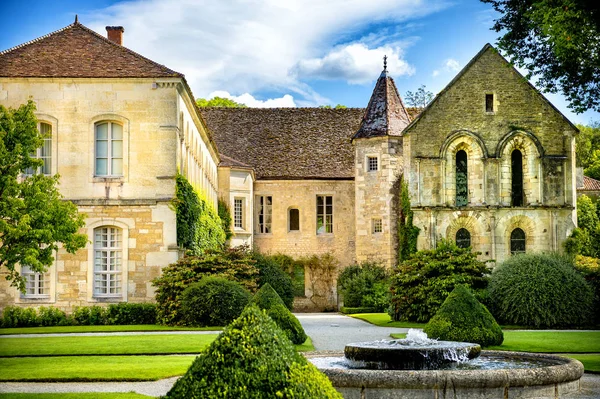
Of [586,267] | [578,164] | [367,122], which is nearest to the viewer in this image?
[586,267]

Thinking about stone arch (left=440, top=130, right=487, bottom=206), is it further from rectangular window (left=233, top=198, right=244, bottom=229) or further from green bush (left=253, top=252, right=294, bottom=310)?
rectangular window (left=233, top=198, right=244, bottom=229)

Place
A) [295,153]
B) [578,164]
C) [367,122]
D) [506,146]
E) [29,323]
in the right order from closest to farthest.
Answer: [29,323] → [506,146] → [367,122] → [295,153] → [578,164]

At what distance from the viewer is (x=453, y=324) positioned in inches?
726

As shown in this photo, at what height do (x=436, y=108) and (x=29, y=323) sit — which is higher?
(x=436, y=108)

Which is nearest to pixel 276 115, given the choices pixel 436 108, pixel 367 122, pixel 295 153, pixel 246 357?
pixel 295 153

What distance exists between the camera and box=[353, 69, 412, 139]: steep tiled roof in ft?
148

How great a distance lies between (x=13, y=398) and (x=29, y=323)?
17.6 meters

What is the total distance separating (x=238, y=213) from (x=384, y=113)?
9.59 m

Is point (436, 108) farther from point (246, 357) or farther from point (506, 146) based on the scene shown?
point (246, 357)

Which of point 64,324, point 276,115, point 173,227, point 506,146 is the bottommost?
point 64,324

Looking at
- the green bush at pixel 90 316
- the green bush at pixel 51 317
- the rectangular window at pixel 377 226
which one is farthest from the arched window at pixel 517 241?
the green bush at pixel 51 317

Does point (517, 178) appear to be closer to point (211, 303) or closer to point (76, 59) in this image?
point (211, 303)

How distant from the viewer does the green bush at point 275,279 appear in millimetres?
35625

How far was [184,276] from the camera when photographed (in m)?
28.3
